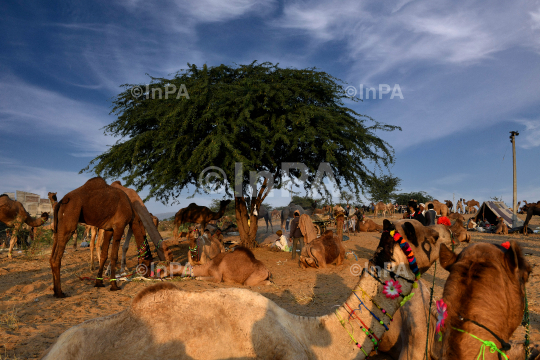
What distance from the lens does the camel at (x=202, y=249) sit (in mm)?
9758

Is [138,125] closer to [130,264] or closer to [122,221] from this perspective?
[130,264]

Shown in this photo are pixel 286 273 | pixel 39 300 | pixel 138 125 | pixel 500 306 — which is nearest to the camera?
pixel 500 306

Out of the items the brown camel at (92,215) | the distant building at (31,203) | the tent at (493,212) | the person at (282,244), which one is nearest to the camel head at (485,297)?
the brown camel at (92,215)

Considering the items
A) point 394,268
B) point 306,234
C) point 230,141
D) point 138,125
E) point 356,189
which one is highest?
point 138,125

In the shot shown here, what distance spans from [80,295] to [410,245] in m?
6.62

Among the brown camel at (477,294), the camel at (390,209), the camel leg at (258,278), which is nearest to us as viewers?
the brown camel at (477,294)

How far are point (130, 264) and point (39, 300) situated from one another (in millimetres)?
5935

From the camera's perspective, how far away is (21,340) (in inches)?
155

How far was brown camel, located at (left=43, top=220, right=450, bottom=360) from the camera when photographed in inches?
78.3

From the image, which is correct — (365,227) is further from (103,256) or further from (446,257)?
(446,257)

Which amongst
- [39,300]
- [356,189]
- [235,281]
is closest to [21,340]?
[39,300]

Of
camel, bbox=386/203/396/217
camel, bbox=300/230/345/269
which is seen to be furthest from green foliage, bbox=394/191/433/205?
camel, bbox=300/230/345/269

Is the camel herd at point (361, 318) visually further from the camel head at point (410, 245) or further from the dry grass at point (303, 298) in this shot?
the dry grass at point (303, 298)

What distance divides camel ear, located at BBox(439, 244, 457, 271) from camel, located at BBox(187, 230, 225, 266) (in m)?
8.30
